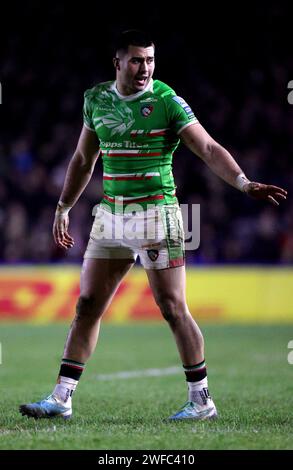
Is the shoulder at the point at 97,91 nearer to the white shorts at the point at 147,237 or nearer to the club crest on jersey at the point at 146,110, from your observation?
the club crest on jersey at the point at 146,110

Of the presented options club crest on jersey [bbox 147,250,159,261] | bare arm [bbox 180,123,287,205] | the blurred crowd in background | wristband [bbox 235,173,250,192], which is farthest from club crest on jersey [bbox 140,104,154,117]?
the blurred crowd in background

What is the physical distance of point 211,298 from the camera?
51.2 feet

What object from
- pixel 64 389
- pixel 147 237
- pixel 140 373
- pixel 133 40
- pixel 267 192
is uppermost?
pixel 133 40

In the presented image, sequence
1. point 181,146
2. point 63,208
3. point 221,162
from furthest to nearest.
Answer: point 181,146 < point 63,208 < point 221,162

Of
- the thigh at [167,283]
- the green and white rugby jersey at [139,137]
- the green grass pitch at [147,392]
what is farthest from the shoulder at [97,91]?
the green grass pitch at [147,392]

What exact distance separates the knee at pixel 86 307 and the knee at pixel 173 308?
428 millimetres

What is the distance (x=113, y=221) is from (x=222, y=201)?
11.2 metres

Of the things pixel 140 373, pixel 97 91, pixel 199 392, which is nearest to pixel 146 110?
pixel 97 91

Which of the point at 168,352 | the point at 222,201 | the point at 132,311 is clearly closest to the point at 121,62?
the point at 168,352

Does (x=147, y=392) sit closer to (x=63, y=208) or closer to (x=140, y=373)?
(x=140, y=373)

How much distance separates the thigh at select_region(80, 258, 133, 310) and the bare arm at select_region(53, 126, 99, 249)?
0.39 m

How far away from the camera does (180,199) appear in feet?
56.1

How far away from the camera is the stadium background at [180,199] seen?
8.30m

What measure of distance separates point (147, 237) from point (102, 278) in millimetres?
388
